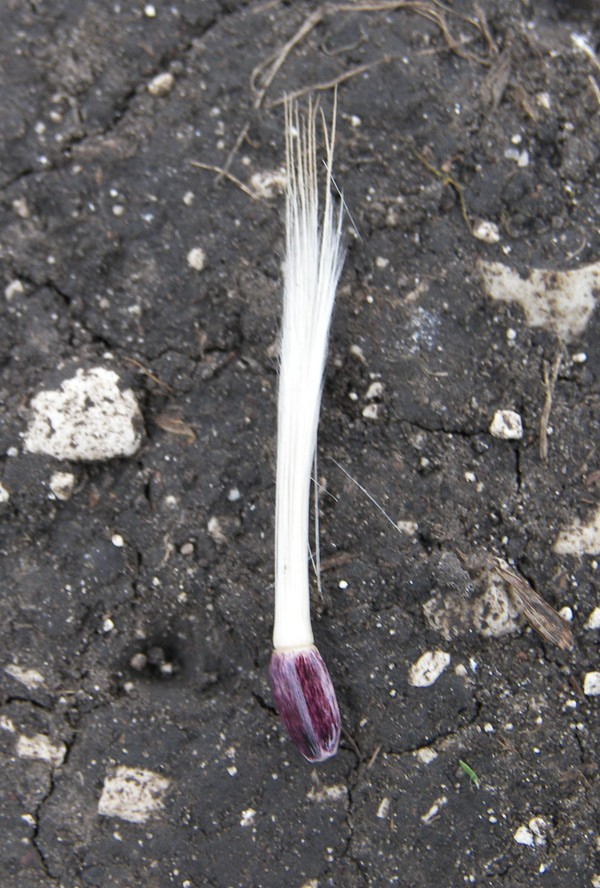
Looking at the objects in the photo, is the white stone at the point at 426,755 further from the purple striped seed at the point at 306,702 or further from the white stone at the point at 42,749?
the white stone at the point at 42,749

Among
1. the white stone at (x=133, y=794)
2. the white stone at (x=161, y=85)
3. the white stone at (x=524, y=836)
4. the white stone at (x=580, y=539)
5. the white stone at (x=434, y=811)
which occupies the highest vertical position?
the white stone at (x=161, y=85)

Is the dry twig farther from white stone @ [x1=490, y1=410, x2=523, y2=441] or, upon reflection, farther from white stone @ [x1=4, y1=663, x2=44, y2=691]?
white stone @ [x1=4, y1=663, x2=44, y2=691]

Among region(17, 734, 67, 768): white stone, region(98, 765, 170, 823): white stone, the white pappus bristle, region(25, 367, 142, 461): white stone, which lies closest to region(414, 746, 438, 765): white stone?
the white pappus bristle

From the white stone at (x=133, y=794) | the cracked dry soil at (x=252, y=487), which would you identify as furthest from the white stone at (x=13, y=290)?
the white stone at (x=133, y=794)

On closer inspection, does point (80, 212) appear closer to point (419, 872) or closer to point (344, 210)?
point (344, 210)

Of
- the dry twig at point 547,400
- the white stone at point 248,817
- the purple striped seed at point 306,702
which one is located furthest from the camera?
the dry twig at point 547,400

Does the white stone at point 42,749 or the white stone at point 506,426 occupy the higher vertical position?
the white stone at point 506,426

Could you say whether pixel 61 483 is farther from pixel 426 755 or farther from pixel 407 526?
pixel 426 755

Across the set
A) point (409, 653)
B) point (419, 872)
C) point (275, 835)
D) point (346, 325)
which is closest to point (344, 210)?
point (346, 325)
